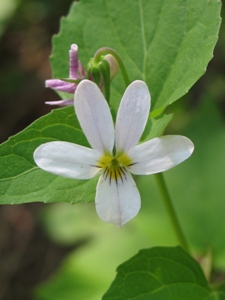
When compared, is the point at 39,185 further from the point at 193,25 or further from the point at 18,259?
the point at 18,259

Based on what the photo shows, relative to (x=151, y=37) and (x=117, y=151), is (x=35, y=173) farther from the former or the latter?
(x=151, y=37)

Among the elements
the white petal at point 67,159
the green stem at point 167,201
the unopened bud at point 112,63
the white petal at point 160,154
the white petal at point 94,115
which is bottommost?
the green stem at point 167,201

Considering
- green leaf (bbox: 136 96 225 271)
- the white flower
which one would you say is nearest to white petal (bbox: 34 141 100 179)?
the white flower

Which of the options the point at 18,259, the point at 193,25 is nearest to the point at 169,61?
the point at 193,25

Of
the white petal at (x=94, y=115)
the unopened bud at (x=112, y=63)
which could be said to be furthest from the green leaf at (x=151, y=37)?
the white petal at (x=94, y=115)

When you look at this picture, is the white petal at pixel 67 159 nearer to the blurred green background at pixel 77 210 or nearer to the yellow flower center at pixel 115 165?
the yellow flower center at pixel 115 165

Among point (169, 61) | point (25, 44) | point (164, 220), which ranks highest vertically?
point (25, 44)

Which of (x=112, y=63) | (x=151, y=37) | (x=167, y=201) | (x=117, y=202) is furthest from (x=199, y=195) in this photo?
(x=117, y=202)
